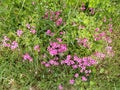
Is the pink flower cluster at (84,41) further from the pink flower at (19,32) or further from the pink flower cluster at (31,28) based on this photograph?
the pink flower at (19,32)

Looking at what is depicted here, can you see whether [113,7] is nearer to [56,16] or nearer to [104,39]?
[104,39]

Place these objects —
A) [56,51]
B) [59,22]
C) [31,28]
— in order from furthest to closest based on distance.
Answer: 1. [59,22]
2. [31,28]
3. [56,51]

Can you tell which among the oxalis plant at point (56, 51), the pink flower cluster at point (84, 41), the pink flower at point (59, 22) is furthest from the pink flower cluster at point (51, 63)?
the pink flower at point (59, 22)

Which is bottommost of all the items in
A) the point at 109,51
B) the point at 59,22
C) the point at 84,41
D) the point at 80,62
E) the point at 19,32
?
the point at 80,62

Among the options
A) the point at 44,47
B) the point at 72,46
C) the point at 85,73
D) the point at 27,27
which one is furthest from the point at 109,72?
the point at 27,27

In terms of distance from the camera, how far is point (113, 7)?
399cm

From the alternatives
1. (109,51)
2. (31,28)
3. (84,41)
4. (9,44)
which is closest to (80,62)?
(84,41)

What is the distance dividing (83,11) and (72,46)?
0.61 meters

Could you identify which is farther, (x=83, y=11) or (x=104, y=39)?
(x=83, y=11)

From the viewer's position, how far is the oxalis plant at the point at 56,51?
3.60m

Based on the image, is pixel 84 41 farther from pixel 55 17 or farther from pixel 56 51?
pixel 55 17

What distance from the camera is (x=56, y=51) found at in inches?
140

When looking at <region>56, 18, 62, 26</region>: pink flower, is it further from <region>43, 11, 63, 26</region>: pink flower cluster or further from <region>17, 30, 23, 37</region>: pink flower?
<region>17, 30, 23, 37</region>: pink flower

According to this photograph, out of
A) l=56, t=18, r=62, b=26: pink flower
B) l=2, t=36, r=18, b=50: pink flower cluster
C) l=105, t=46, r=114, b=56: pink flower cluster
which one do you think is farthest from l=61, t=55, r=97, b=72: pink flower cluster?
l=2, t=36, r=18, b=50: pink flower cluster
